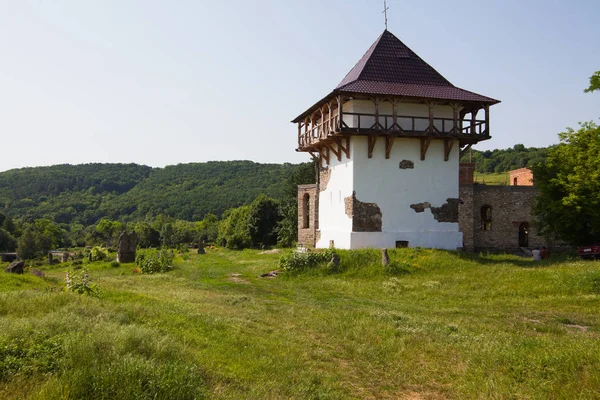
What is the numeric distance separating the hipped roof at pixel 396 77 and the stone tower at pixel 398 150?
51 millimetres

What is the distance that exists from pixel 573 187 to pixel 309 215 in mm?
13118

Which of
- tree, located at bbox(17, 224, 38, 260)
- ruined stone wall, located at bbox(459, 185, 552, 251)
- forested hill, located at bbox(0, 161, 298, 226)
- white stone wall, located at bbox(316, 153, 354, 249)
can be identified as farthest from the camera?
forested hill, located at bbox(0, 161, 298, 226)

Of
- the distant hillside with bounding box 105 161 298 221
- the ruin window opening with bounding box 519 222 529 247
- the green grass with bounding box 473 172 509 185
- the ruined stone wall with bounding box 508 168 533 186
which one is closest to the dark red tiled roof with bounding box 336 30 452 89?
the ruin window opening with bounding box 519 222 529 247

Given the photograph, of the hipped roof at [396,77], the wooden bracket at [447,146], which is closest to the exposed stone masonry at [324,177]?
the hipped roof at [396,77]

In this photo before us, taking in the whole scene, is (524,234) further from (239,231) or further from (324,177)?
(239,231)

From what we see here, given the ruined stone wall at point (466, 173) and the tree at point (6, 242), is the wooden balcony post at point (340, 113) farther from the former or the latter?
the tree at point (6, 242)

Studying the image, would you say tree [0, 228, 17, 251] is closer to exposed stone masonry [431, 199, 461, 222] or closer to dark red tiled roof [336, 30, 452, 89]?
dark red tiled roof [336, 30, 452, 89]

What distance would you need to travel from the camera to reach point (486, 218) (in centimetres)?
2644

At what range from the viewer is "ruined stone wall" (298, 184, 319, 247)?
26281 millimetres

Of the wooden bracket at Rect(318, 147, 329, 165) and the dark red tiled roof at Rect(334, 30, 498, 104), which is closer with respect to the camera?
the dark red tiled roof at Rect(334, 30, 498, 104)

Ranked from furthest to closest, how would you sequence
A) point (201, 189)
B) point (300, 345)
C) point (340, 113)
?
point (201, 189)
point (340, 113)
point (300, 345)

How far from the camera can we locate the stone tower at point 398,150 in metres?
21.5

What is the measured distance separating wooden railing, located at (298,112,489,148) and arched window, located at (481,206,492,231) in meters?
5.65

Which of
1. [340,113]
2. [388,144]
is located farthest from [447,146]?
[340,113]
